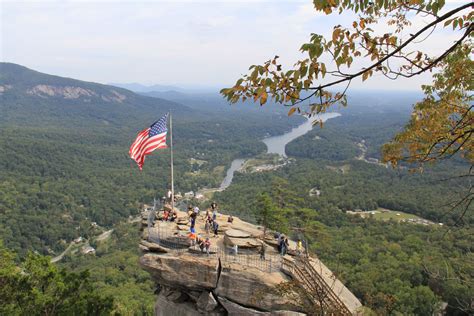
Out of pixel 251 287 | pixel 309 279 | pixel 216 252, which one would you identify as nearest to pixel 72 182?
pixel 216 252

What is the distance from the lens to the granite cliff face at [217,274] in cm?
1369

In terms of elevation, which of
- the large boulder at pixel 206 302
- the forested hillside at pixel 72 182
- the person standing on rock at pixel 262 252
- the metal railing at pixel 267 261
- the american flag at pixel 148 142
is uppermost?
the american flag at pixel 148 142

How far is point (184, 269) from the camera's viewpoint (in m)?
15.1

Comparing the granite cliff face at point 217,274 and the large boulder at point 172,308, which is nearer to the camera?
the granite cliff face at point 217,274

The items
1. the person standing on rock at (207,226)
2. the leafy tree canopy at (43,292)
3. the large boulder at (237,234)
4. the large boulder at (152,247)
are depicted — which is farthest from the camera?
the person standing on rock at (207,226)

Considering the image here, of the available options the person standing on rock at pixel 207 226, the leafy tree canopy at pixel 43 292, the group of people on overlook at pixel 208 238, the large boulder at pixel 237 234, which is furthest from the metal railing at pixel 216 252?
the leafy tree canopy at pixel 43 292

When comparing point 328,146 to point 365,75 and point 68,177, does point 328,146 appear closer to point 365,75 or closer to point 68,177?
point 68,177

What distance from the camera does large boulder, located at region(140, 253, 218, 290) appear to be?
1473cm

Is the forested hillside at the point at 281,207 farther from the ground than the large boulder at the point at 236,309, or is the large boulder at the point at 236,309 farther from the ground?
the large boulder at the point at 236,309

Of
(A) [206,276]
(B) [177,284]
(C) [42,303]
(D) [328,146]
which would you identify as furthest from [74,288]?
(D) [328,146]

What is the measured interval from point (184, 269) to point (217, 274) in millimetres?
1578

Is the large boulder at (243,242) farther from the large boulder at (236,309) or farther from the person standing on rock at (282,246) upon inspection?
the large boulder at (236,309)

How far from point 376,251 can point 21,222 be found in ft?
245

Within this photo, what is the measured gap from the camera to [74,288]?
16.5 metres
